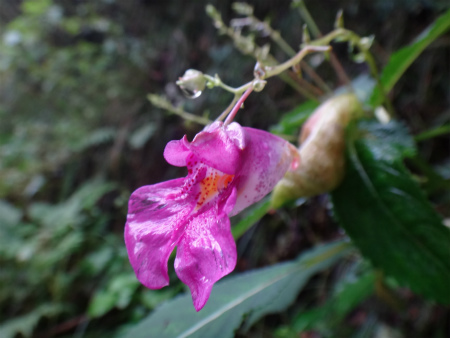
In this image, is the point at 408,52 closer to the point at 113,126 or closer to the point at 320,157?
the point at 320,157

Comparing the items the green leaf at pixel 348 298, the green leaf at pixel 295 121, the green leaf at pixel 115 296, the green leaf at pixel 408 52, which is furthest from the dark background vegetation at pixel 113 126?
the green leaf at pixel 408 52

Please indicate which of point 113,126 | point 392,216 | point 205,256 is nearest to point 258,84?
point 205,256

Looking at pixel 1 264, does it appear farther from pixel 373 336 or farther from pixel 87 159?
pixel 373 336

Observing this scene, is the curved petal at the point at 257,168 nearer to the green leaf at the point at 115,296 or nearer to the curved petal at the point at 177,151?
the curved petal at the point at 177,151

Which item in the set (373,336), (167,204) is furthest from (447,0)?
(167,204)

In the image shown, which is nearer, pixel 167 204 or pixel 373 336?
pixel 167 204

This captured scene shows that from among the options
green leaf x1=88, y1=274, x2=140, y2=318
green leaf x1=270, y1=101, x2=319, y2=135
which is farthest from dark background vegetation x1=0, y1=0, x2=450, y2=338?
green leaf x1=270, y1=101, x2=319, y2=135

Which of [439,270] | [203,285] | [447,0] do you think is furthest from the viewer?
[447,0]

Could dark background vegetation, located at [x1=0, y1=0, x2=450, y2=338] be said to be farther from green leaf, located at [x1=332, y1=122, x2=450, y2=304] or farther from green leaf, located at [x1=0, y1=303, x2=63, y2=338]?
green leaf, located at [x1=332, y1=122, x2=450, y2=304]
